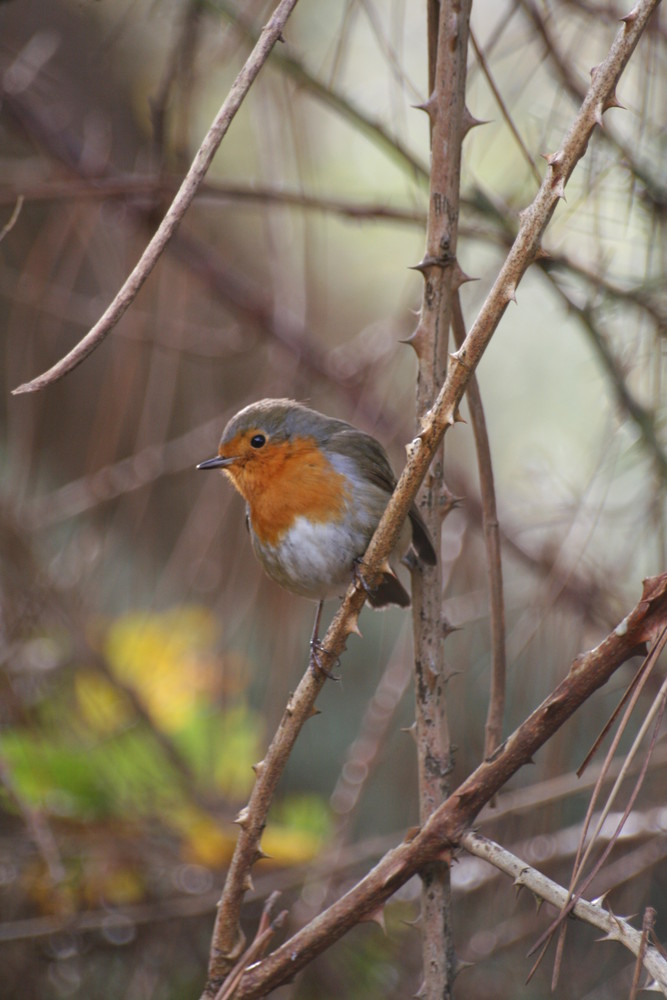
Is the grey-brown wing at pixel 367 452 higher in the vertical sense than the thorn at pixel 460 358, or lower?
higher

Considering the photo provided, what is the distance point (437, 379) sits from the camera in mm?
1658

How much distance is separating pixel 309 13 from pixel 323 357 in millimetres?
1250

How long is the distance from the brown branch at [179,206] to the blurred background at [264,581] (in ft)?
3.54

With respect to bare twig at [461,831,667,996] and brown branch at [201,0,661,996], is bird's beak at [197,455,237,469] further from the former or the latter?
bare twig at [461,831,667,996]

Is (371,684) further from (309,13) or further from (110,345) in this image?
(309,13)

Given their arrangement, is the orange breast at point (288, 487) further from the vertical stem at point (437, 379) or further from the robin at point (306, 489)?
the vertical stem at point (437, 379)

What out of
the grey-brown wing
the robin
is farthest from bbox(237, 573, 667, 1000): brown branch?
the grey-brown wing

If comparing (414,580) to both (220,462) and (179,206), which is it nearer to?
(179,206)

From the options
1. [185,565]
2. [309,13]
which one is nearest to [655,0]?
[185,565]

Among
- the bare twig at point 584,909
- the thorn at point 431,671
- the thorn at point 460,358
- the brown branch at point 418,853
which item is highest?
the thorn at point 460,358

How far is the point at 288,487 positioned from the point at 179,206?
1.49 m

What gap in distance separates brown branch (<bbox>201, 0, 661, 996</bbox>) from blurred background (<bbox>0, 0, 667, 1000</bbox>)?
2.89 feet

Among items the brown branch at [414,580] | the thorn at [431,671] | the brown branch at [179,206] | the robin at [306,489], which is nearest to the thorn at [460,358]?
the brown branch at [414,580]

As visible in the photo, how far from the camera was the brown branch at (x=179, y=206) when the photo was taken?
117cm
